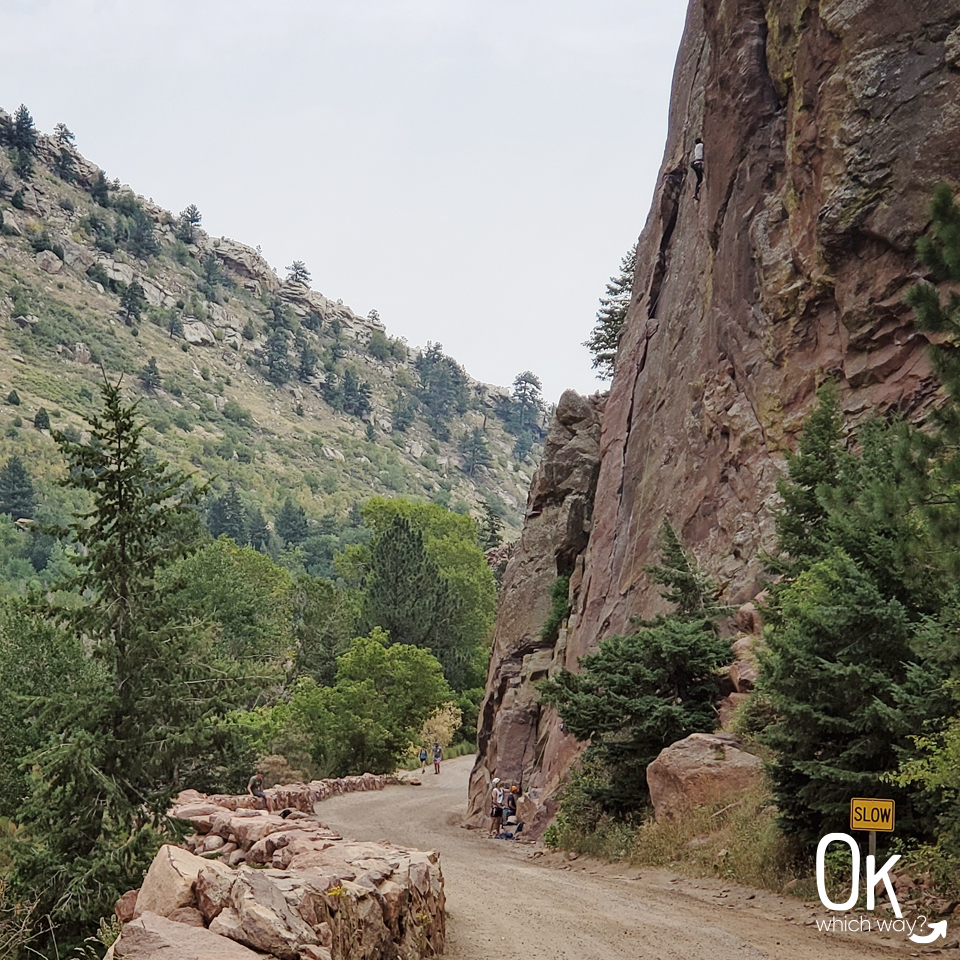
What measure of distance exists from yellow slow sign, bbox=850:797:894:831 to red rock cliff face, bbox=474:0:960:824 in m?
12.8

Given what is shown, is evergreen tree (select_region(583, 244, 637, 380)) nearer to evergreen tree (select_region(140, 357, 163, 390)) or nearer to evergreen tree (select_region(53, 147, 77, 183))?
evergreen tree (select_region(140, 357, 163, 390))

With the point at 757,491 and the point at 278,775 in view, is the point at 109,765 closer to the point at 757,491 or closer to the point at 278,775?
the point at 757,491

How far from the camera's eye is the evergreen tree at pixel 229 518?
349 feet

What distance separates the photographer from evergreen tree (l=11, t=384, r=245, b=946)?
14.2 metres

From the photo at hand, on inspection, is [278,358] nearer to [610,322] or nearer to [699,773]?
[610,322]

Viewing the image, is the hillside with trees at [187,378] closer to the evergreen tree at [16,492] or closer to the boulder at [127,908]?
the evergreen tree at [16,492]

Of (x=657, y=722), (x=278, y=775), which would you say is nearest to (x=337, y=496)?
(x=278, y=775)

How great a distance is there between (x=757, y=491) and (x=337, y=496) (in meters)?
112

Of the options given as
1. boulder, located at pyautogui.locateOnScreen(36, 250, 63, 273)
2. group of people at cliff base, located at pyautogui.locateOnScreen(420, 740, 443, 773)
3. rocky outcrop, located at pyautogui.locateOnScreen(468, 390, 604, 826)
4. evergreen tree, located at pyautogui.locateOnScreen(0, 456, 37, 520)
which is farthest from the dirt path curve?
boulder, located at pyautogui.locateOnScreen(36, 250, 63, 273)

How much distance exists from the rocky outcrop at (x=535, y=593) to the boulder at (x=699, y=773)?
12.9 meters

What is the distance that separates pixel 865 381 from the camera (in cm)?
2397

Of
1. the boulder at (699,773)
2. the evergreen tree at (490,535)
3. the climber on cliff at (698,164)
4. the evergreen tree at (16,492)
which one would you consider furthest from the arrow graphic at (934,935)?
the evergreen tree at (16,492)

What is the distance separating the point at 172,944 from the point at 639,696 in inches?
571

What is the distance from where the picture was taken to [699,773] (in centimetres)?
1808
